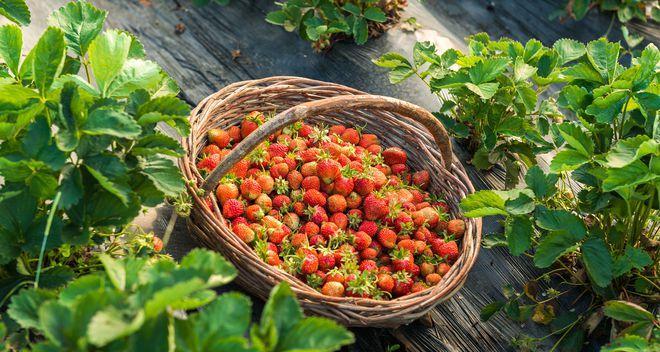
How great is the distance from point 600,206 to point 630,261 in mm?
147

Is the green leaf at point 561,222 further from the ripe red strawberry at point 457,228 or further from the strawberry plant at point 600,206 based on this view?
the ripe red strawberry at point 457,228

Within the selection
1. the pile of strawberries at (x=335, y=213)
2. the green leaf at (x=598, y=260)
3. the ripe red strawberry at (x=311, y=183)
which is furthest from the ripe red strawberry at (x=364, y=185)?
the green leaf at (x=598, y=260)

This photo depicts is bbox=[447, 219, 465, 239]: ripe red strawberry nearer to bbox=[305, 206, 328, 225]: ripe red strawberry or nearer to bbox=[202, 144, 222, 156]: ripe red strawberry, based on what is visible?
bbox=[305, 206, 328, 225]: ripe red strawberry

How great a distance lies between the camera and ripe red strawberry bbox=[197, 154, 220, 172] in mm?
1854

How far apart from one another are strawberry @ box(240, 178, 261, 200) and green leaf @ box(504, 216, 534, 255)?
631mm

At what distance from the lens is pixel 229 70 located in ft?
8.14

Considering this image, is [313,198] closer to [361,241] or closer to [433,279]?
[361,241]

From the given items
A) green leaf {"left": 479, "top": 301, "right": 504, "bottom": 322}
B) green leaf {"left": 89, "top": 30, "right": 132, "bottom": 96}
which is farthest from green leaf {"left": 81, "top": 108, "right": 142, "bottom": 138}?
green leaf {"left": 479, "top": 301, "right": 504, "bottom": 322}

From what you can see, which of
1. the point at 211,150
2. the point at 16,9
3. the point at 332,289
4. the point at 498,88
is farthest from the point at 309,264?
the point at 16,9

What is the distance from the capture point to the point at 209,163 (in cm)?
186

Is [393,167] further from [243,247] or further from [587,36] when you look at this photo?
[587,36]

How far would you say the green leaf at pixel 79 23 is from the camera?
153 centimetres

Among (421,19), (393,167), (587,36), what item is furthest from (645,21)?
(393,167)

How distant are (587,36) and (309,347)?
2433 millimetres
